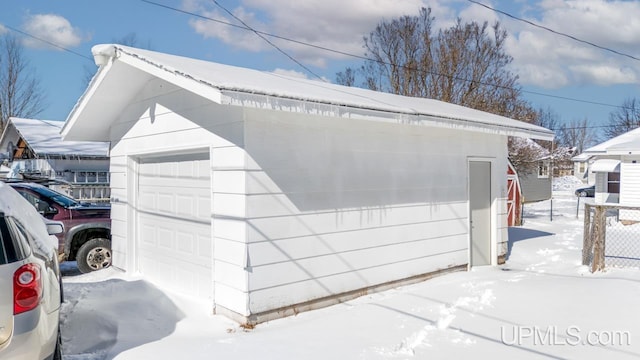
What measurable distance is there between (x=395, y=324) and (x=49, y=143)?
1651cm

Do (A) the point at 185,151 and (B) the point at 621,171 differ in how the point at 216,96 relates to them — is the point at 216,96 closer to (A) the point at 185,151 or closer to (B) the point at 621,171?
(A) the point at 185,151

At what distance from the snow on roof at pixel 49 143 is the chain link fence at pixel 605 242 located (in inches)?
588

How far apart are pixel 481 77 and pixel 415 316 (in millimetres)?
16073

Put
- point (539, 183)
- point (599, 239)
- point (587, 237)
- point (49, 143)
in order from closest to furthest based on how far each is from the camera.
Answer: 1. point (599, 239)
2. point (587, 237)
3. point (49, 143)
4. point (539, 183)

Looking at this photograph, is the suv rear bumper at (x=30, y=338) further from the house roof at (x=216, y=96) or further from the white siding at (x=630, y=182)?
the white siding at (x=630, y=182)

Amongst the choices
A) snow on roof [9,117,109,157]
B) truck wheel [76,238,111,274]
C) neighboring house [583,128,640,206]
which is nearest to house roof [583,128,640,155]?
neighboring house [583,128,640,206]

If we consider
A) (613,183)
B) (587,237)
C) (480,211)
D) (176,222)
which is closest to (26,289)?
(176,222)

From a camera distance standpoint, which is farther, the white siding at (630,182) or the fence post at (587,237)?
the white siding at (630,182)

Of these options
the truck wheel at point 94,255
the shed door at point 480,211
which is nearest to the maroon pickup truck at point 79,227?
the truck wheel at point 94,255

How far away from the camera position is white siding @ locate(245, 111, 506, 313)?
5684mm

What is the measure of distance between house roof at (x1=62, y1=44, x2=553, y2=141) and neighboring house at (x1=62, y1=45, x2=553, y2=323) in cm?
2

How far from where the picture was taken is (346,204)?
6.66m

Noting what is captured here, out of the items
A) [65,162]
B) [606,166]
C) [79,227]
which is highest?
[65,162]

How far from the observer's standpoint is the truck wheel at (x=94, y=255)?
8.77 m
